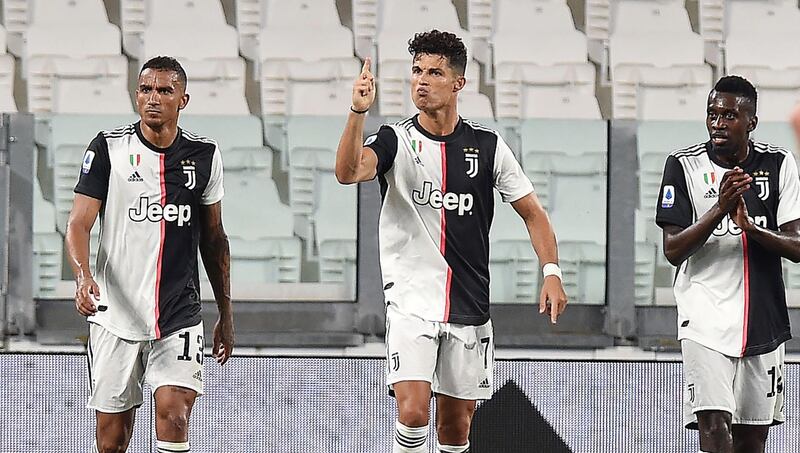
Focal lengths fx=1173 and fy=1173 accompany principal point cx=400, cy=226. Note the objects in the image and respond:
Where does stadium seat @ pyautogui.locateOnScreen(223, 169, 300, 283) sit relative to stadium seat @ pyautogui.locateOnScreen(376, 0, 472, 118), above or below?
below

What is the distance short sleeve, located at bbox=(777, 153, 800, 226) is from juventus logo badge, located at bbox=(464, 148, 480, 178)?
3.91 ft

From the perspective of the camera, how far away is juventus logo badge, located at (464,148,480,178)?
4.52 m

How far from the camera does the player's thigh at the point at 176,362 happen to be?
14.4 feet

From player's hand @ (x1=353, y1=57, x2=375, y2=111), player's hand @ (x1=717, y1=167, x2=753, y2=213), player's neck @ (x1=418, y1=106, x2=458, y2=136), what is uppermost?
player's hand @ (x1=353, y1=57, x2=375, y2=111)

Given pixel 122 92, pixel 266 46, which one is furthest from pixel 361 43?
pixel 122 92

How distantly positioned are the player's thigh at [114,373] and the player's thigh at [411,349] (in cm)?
96

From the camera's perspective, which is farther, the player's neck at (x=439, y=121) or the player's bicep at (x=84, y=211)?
the player's neck at (x=439, y=121)

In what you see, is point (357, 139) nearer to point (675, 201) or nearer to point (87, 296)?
point (87, 296)

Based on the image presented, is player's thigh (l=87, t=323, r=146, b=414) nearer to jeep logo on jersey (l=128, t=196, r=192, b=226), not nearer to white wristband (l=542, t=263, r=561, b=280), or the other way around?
jeep logo on jersey (l=128, t=196, r=192, b=226)

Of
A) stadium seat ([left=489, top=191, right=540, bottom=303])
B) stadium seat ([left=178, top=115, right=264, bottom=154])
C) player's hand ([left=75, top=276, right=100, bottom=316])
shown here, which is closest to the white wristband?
player's hand ([left=75, top=276, right=100, bottom=316])

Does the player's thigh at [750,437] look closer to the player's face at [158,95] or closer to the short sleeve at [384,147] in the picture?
the short sleeve at [384,147]

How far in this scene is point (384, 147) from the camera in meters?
4.42

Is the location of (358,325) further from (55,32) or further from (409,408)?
(55,32)

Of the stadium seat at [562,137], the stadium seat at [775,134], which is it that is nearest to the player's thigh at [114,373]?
the stadium seat at [562,137]
